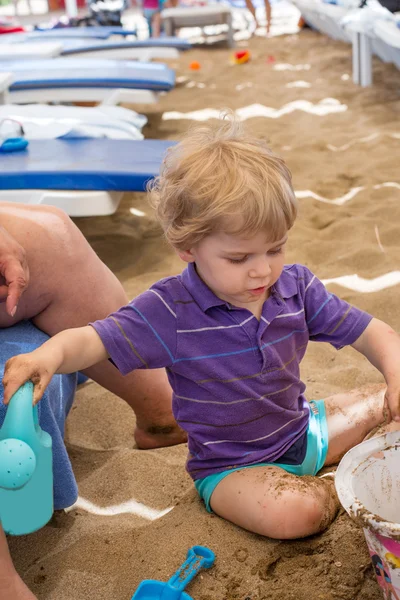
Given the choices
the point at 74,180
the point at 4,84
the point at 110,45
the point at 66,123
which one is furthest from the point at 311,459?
the point at 110,45

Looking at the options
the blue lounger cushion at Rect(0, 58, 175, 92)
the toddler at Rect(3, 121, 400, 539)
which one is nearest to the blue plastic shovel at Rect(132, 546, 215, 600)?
the toddler at Rect(3, 121, 400, 539)

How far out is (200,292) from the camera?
1352mm

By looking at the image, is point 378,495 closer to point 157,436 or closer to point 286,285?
point 286,285

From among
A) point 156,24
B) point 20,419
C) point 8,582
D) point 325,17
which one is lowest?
point 156,24

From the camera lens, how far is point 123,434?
5.91 feet

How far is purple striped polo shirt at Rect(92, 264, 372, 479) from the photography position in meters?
1.34

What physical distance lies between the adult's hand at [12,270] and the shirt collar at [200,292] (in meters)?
0.31

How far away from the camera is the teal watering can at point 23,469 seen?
1047 mm

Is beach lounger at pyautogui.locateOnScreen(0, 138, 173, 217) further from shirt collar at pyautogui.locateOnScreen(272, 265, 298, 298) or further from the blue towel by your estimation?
shirt collar at pyautogui.locateOnScreen(272, 265, 298, 298)

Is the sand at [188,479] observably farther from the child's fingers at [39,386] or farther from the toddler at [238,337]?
the child's fingers at [39,386]

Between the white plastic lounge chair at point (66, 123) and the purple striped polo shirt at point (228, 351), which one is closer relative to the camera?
the purple striped polo shirt at point (228, 351)

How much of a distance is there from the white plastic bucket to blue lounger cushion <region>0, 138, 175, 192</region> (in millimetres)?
1555

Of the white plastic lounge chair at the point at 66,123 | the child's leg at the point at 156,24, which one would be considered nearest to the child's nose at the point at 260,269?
the white plastic lounge chair at the point at 66,123

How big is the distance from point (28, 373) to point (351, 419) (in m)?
0.71
